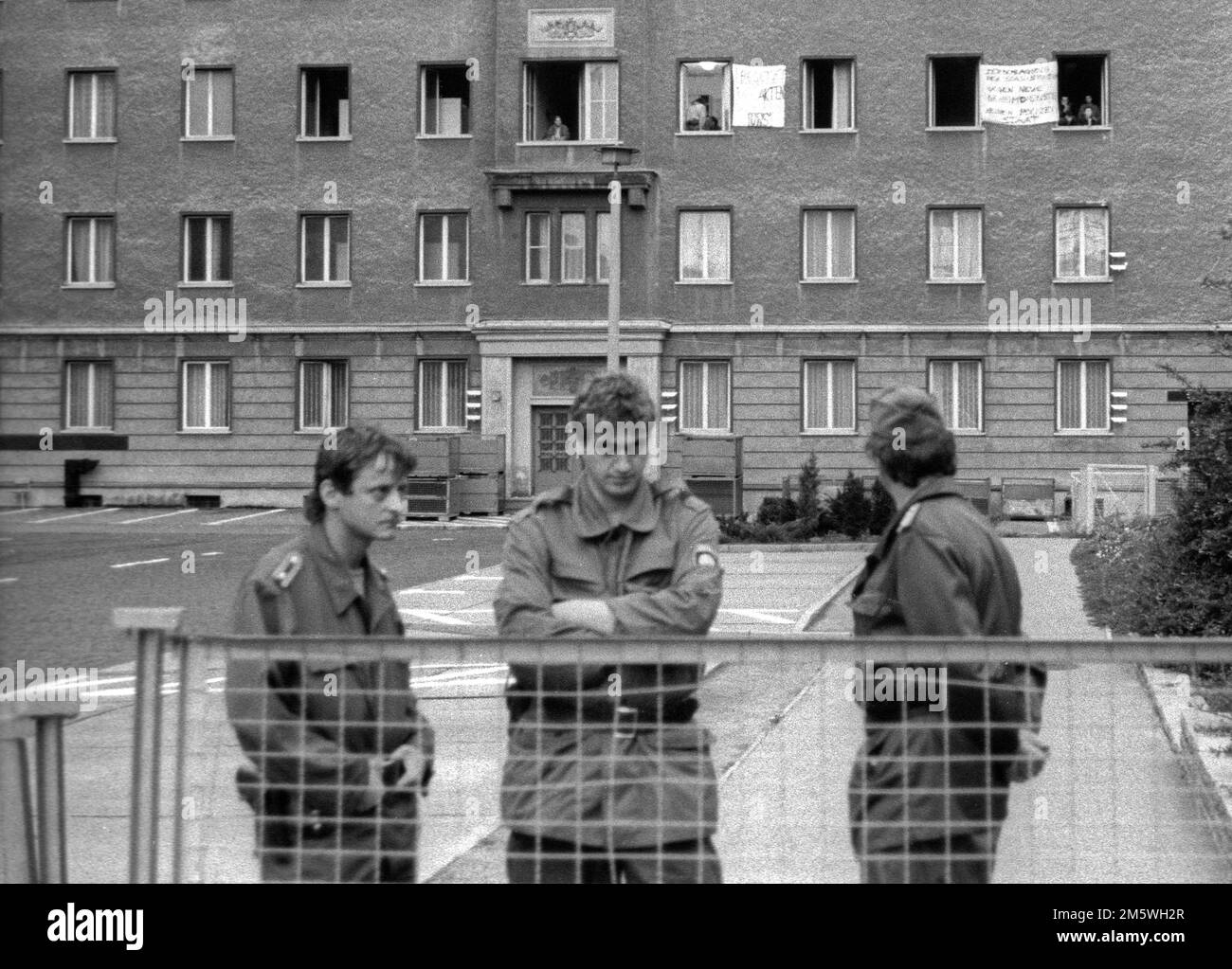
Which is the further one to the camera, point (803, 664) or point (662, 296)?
point (662, 296)

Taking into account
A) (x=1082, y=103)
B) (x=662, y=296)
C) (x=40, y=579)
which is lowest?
(x=40, y=579)

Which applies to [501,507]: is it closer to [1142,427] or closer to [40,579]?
[1142,427]

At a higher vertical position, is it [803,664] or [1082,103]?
[1082,103]

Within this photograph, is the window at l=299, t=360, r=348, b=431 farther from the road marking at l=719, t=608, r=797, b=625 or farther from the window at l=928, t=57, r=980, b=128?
the road marking at l=719, t=608, r=797, b=625

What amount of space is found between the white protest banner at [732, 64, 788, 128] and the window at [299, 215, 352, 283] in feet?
31.0

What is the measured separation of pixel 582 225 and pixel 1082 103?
11562 millimetres

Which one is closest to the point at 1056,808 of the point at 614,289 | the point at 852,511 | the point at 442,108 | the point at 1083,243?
the point at 614,289

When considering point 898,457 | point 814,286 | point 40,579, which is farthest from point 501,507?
point 898,457

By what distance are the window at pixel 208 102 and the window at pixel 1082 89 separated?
19044 mm

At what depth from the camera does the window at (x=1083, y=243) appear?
4181 cm

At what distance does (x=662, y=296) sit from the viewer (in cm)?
4278

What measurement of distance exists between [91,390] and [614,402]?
137 feet
